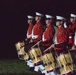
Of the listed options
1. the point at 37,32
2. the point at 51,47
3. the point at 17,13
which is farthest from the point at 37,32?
the point at 17,13

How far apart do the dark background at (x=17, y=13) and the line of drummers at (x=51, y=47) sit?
12.5ft

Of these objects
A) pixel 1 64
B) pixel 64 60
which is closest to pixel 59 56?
pixel 64 60

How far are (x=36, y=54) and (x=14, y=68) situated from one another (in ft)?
6.11

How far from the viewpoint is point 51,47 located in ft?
45.7

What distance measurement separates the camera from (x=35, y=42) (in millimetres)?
15703

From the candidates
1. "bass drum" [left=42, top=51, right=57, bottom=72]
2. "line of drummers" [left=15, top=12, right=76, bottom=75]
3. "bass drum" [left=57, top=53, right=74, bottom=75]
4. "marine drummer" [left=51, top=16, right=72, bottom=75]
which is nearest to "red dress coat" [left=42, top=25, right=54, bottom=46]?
"line of drummers" [left=15, top=12, right=76, bottom=75]

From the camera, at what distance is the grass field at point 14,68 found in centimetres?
1565

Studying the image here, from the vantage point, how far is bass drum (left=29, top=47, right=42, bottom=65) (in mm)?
15117

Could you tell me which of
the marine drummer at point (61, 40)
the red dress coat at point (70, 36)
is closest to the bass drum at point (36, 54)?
the red dress coat at point (70, 36)

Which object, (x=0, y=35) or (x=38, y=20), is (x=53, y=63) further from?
(x=0, y=35)

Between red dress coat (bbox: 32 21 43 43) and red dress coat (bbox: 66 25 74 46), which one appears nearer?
red dress coat (bbox: 66 25 74 46)

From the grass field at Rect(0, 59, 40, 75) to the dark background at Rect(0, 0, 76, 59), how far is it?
1584mm

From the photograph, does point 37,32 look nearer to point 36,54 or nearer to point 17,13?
point 36,54

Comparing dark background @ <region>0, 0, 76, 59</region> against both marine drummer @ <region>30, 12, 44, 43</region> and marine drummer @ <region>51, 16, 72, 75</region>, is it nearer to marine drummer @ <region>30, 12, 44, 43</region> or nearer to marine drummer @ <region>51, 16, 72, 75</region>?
marine drummer @ <region>30, 12, 44, 43</region>
